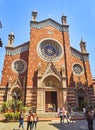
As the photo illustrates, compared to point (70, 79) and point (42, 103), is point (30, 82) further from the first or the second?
point (70, 79)

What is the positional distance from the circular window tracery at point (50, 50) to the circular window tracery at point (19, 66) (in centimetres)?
356

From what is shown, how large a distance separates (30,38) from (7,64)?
21.3 ft

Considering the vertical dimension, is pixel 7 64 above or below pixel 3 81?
above

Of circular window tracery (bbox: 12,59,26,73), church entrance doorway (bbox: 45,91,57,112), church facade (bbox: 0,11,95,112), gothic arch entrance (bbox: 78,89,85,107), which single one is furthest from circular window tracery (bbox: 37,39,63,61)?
gothic arch entrance (bbox: 78,89,85,107)

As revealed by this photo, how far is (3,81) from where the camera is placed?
91.2 feet

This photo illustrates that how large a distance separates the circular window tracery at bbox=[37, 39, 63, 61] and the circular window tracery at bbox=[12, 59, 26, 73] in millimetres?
3557

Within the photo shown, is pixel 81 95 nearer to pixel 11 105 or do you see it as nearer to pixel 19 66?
pixel 19 66

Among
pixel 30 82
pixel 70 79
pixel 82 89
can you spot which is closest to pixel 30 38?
pixel 30 82

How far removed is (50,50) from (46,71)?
5.19 m

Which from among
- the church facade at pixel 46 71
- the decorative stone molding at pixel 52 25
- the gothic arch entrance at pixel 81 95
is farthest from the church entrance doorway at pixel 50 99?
the decorative stone molding at pixel 52 25

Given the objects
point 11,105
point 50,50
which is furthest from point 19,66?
point 11,105

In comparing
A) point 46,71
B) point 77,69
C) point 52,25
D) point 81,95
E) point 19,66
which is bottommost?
point 81,95

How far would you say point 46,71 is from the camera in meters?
28.4

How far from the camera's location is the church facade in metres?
27.2
